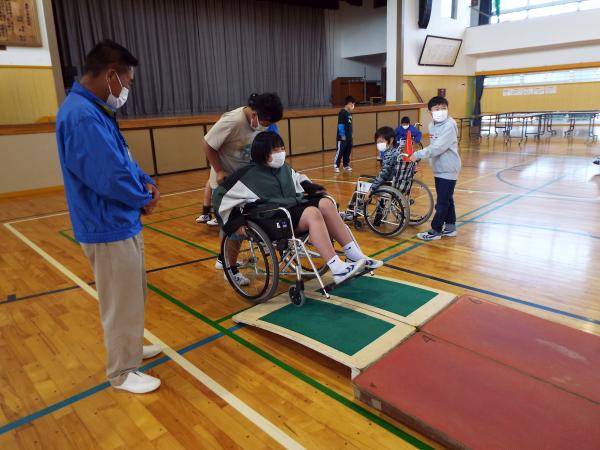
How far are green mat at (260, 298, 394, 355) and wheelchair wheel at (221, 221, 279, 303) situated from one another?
0.19 metres

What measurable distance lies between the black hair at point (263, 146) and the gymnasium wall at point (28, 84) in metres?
5.57

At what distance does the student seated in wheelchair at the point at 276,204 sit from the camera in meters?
2.29

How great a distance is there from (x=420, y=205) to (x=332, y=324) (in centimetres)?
285

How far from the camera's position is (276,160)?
239 centimetres

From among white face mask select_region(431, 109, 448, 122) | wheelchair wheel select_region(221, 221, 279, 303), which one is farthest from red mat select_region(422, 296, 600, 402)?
white face mask select_region(431, 109, 448, 122)

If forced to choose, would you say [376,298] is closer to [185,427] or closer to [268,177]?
[268,177]

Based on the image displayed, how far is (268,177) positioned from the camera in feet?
7.99

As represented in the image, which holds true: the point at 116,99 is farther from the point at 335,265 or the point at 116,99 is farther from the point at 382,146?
the point at 382,146

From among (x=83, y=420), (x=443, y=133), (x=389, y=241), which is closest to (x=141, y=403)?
(x=83, y=420)

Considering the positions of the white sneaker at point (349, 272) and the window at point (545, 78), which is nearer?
the white sneaker at point (349, 272)

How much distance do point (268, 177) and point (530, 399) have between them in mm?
1572

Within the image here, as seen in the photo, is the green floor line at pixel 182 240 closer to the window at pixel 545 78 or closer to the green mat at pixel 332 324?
the green mat at pixel 332 324

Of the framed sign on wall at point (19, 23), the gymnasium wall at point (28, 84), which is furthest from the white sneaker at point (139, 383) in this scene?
the framed sign on wall at point (19, 23)

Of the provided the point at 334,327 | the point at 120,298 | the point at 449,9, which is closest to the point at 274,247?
the point at 334,327
